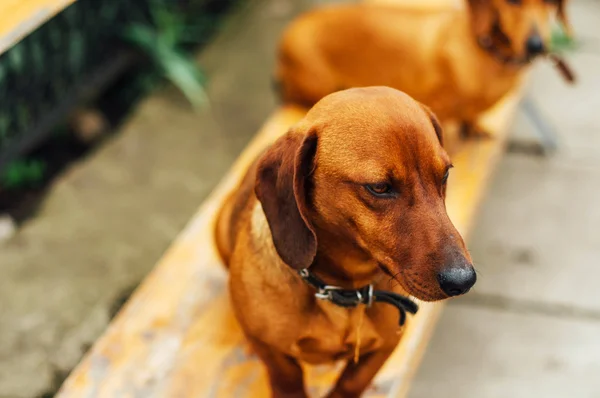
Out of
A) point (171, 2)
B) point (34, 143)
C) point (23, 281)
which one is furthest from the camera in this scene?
point (171, 2)

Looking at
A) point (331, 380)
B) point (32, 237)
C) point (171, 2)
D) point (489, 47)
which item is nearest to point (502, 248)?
point (489, 47)

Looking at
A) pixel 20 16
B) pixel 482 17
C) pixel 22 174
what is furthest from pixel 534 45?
pixel 22 174

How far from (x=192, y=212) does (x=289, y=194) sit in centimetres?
177

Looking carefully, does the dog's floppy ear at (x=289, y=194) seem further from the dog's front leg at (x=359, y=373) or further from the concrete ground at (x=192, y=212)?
the concrete ground at (x=192, y=212)

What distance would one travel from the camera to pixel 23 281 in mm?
2748

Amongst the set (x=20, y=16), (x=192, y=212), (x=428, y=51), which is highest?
(x=20, y=16)

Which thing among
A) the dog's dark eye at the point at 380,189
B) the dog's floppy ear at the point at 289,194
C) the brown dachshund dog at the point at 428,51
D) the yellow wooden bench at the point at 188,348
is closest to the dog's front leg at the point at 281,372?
the yellow wooden bench at the point at 188,348

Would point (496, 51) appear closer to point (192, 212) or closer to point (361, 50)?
point (361, 50)

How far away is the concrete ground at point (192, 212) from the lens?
8.75 feet

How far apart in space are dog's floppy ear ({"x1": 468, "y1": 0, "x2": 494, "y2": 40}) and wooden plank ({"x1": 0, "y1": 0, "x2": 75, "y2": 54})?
4.69ft

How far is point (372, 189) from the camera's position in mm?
1439

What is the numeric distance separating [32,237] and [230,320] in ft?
3.56

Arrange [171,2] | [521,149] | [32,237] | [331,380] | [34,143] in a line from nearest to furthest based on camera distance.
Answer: [331,380]
[32,237]
[34,143]
[521,149]
[171,2]

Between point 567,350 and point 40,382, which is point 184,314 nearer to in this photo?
point 40,382
